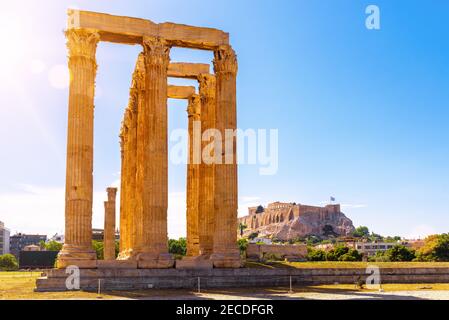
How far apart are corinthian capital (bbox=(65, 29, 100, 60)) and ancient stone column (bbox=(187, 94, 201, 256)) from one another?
17746 millimetres

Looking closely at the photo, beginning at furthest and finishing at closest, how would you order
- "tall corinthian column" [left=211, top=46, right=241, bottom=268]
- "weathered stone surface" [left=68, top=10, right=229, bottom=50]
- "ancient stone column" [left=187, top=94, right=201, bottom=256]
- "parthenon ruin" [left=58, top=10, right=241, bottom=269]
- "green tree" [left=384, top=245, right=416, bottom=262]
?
"green tree" [left=384, top=245, right=416, bottom=262] → "ancient stone column" [left=187, top=94, right=201, bottom=256] → "tall corinthian column" [left=211, top=46, right=241, bottom=268] → "weathered stone surface" [left=68, top=10, right=229, bottom=50] → "parthenon ruin" [left=58, top=10, right=241, bottom=269]

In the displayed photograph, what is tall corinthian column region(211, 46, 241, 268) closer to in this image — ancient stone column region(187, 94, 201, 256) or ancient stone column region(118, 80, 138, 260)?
ancient stone column region(187, 94, 201, 256)

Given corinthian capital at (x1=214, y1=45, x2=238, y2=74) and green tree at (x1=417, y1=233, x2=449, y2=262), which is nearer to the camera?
corinthian capital at (x1=214, y1=45, x2=238, y2=74)

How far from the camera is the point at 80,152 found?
4312cm

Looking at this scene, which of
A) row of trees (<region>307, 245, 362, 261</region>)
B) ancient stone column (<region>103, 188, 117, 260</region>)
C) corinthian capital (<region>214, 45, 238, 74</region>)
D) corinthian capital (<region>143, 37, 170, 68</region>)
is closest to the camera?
corinthian capital (<region>143, 37, 170, 68</region>)

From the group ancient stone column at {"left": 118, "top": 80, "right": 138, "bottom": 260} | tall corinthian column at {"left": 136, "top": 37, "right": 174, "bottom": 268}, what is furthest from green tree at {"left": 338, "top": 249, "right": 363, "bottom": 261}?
tall corinthian column at {"left": 136, "top": 37, "right": 174, "bottom": 268}

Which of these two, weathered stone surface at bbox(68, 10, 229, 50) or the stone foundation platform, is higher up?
weathered stone surface at bbox(68, 10, 229, 50)

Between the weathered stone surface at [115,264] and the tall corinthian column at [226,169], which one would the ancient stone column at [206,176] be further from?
the weathered stone surface at [115,264]

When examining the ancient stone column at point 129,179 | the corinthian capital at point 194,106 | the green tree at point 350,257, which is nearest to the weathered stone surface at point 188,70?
the corinthian capital at point 194,106

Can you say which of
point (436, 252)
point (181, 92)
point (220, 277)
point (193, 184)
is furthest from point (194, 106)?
point (436, 252)

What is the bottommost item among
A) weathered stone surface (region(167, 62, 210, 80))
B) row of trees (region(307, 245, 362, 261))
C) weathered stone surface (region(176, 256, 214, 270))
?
row of trees (region(307, 245, 362, 261))

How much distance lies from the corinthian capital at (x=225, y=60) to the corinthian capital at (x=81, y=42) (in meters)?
11.3

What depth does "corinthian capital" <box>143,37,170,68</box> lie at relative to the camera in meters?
47.4
